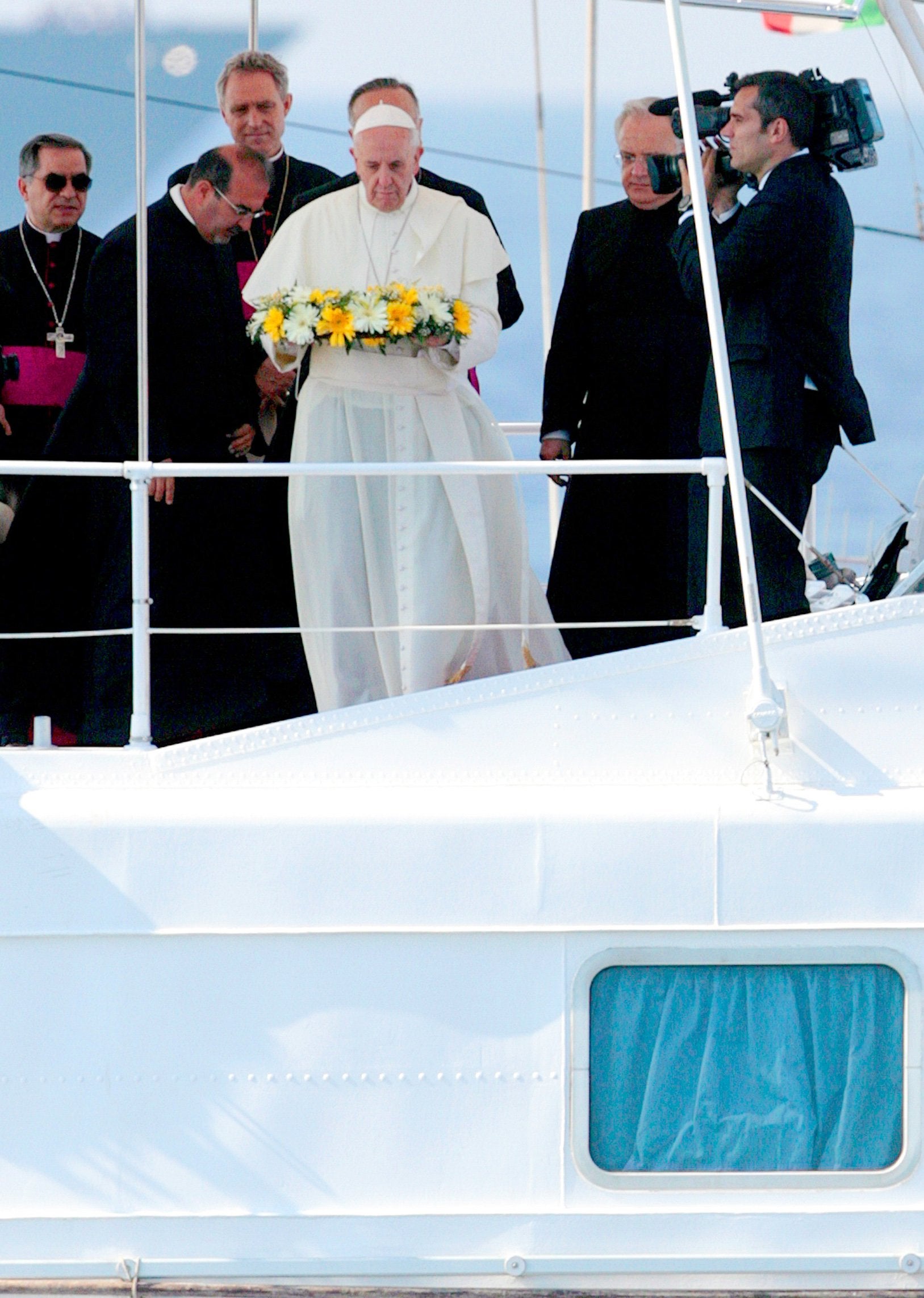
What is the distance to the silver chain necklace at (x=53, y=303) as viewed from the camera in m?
5.58

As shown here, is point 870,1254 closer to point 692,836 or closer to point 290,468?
point 692,836

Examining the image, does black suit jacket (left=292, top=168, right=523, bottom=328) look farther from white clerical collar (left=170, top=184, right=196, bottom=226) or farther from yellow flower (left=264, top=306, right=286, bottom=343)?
yellow flower (left=264, top=306, right=286, bottom=343)

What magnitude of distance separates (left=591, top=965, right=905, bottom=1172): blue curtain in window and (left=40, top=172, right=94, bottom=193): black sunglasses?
3204 mm

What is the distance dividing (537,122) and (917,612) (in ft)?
7.92

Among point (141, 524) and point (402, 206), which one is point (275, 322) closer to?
point (402, 206)

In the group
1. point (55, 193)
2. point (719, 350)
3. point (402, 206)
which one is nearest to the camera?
point (719, 350)

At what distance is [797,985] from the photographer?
399cm

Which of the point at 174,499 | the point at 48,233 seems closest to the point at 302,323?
the point at 174,499

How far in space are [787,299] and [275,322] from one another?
1429 millimetres

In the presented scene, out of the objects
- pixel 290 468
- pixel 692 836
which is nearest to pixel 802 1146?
pixel 692 836

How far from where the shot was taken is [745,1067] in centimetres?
400

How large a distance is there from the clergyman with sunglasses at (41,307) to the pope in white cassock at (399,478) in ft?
3.20

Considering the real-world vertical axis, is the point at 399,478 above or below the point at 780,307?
below

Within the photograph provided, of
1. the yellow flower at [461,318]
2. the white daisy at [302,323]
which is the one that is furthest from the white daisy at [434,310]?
the white daisy at [302,323]
